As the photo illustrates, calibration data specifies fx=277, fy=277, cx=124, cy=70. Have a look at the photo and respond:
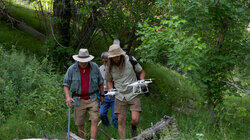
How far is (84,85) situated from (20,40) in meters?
7.76

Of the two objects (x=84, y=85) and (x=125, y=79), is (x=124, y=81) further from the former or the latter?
(x=84, y=85)

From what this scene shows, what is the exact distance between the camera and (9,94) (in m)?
6.93

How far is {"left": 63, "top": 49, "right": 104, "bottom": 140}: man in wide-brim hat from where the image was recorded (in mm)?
5344

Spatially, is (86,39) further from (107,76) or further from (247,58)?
(247,58)

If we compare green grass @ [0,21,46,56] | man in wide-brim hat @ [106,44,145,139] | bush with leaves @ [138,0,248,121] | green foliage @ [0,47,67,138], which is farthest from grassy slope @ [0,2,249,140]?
man in wide-brim hat @ [106,44,145,139]

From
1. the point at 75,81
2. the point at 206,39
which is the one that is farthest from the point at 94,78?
the point at 206,39

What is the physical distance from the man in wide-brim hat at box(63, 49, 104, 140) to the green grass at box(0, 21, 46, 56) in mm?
6517

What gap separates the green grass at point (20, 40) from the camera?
11436 mm

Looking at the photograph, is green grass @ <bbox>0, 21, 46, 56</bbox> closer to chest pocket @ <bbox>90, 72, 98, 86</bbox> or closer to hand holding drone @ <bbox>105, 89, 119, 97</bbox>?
chest pocket @ <bbox>90, 72, 98, 86</bbox>

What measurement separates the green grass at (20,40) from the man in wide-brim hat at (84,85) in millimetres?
6517

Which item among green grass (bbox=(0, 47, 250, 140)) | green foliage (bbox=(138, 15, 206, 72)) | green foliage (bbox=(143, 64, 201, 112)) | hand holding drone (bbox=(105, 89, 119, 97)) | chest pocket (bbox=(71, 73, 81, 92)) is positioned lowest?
green foliage (bbox=(143, 64, 201, 112))

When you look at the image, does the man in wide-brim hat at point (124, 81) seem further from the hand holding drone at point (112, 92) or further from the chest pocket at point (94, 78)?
the chest pocket at point (94, 78)

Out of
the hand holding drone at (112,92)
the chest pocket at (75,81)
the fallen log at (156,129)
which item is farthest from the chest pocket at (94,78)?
the fallen log at (156,129)

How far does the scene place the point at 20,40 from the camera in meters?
12.0
